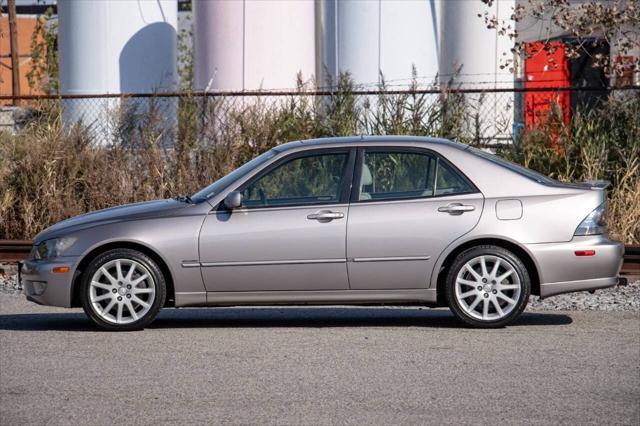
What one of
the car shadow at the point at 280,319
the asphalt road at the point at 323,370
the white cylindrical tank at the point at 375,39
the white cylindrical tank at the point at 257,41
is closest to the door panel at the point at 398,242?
the asphalt road at the point at 323,370

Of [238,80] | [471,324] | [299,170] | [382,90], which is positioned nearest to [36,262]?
[299,170]

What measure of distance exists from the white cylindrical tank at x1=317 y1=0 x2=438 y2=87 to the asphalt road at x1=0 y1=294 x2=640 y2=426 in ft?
38.0

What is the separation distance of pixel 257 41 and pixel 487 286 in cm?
1313

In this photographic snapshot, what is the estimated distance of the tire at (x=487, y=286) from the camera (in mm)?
8555

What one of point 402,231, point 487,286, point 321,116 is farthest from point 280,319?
point 321,116

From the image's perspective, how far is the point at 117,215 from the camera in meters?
8.77

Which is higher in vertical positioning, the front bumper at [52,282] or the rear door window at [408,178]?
the rear door window at [408,178]

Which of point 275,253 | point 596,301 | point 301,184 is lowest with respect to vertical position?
point 596,301

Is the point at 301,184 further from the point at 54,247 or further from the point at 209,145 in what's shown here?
the point at 209,145

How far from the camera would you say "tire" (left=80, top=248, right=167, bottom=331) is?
8562 millimetres

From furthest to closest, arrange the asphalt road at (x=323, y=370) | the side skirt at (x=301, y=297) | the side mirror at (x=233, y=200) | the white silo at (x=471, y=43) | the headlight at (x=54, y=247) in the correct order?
the white silo at (x=471, y=43) < the headlight at (x=54, y=247) < the side skirt at (x=301, y=297) < the side mirror at (x=233, y=200) < the asphalt road at (x=323, y=370)

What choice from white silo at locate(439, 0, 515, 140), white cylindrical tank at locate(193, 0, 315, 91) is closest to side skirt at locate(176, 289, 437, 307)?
white cylindrical tank at locate(193, 0, 315, 91)

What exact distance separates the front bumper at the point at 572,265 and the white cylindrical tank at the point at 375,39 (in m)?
11.9

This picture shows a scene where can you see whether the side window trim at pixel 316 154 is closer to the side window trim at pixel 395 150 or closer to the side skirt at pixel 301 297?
the side window trim at pixel 395 150
